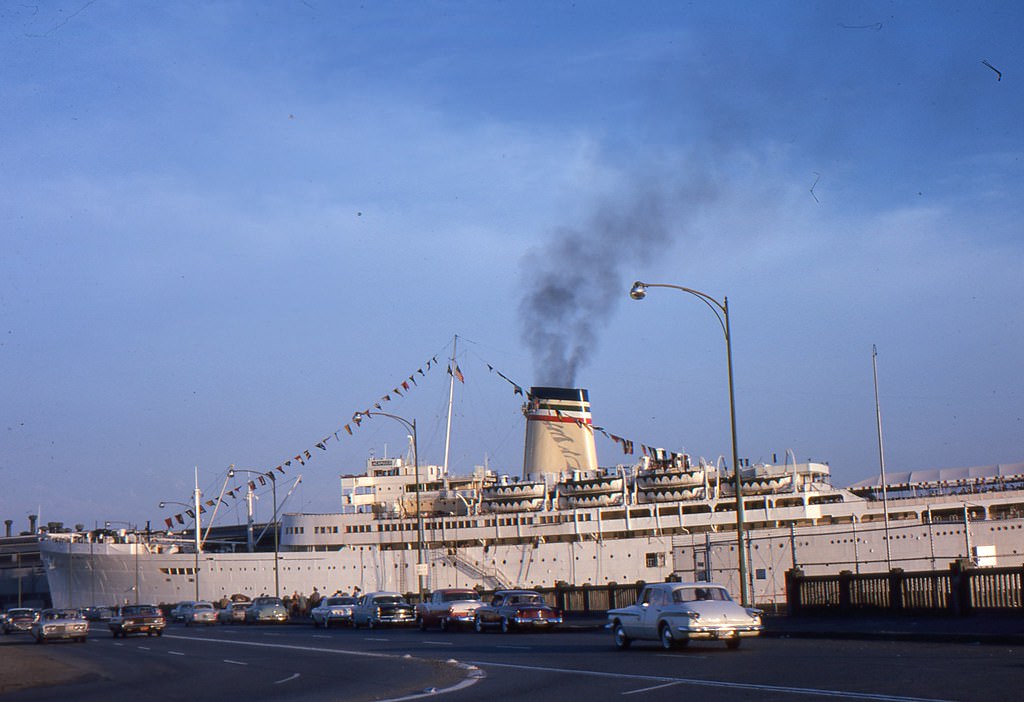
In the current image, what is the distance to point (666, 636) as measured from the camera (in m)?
22.1

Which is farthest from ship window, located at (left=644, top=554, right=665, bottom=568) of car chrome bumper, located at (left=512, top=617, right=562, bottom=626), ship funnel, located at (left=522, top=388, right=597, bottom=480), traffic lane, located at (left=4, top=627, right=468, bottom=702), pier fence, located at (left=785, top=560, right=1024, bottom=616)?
traffic lane, located at (left=4, top=627, right=468, bottom=702)

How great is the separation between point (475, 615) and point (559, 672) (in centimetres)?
1774

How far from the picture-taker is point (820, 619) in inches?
1217

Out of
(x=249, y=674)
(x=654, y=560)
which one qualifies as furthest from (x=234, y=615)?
(x=249, y=674)

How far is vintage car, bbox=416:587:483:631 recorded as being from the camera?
122 ft

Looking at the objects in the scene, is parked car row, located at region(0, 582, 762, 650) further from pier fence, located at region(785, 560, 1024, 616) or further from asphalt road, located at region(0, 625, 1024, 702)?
pier fence, located at region(785, 560, 1024, 616)

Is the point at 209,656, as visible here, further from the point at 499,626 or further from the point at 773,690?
the point at 773,690

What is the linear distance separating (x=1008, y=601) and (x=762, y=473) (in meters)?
40.4

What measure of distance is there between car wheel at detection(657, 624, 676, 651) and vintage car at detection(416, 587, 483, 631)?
50.4 feet

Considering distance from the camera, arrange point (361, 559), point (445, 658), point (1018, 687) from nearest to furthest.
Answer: point (1018, 687), point (445, 658), point (361, 559)

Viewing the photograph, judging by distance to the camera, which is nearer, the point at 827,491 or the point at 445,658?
the point at 445,658

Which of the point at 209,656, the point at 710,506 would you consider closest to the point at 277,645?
the point at 209,656

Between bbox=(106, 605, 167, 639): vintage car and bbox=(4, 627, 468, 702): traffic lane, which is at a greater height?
bbox=(4, 627, 468, 702): traffic lane

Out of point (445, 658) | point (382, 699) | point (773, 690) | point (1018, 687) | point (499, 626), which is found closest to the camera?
point (1018, 687)
